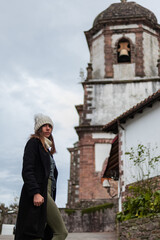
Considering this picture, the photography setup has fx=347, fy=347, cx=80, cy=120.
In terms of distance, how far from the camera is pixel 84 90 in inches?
901

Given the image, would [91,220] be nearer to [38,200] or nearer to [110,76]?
[110,76]

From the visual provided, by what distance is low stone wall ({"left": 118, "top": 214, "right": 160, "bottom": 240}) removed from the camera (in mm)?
7574

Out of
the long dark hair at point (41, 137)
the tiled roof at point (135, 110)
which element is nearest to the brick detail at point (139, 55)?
the tiled roof at point (135, 110)

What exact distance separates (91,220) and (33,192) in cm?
1185

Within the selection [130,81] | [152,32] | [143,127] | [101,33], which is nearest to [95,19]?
[101,33]

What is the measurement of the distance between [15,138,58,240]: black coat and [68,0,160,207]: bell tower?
53.7ft

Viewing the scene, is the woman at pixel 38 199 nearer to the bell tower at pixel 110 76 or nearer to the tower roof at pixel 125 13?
the bell tower at pixel 110 76

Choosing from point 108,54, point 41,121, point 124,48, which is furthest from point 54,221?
point 124,48

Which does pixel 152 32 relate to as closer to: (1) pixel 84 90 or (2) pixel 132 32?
(2) pixel 132 32

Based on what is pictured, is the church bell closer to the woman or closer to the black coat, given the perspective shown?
the woman

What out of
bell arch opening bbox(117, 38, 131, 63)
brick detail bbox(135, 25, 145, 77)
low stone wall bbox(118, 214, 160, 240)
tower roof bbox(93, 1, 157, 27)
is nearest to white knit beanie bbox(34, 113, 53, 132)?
low stone wall bbox(118, 214, 160, 240)

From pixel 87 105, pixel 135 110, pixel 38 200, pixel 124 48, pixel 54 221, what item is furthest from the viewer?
pixel 124 48

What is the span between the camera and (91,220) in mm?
14883

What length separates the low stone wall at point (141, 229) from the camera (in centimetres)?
757
